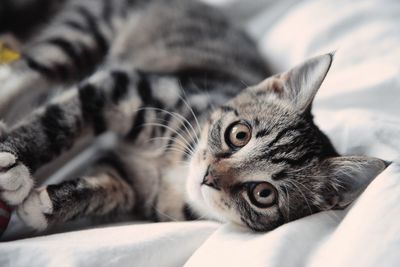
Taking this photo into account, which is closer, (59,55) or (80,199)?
(80,199)

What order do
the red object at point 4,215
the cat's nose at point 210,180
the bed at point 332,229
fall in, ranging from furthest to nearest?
1. the cat's nose at point 210,180
2. the red object at point 4,215
3. the bed at point 332,229

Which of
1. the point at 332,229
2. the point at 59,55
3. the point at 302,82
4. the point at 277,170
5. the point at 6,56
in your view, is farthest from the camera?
the point at 59,55

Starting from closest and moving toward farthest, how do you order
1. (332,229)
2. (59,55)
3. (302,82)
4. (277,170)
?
(332,229) < (277,170) < (302,82) < (59,55)

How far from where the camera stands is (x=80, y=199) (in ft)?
3.69

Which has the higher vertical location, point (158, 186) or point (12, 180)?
point (12, 180)

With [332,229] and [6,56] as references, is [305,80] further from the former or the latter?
[6,56]

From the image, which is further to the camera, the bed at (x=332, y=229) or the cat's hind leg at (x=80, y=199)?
the cat's hind leg at (x=80, y=199)

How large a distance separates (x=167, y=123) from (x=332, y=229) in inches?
24.0

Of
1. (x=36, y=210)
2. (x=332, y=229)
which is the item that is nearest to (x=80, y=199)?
(x=36, y=210)

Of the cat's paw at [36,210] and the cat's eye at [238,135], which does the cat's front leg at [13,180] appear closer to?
the cat's paw at [36,210]

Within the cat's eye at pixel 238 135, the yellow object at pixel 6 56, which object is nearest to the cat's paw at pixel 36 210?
the cat's eye at pixel 238 135

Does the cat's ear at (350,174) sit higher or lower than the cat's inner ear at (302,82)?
lower

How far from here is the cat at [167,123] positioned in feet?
3.46

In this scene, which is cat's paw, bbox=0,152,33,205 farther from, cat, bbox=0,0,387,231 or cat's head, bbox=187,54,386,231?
cat's head, bbox=187,54,386,231
